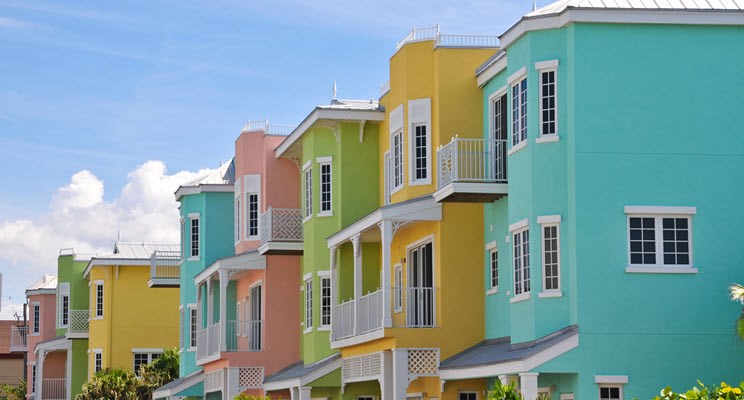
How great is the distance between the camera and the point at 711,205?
26.5 m

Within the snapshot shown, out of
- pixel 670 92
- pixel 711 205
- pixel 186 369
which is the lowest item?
pixel 186 369

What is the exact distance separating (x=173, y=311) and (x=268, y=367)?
20.0m

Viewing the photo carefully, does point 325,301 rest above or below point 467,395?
above

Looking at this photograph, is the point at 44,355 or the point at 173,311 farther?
the point at 44,355

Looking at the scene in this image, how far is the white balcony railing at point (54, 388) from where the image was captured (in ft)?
235

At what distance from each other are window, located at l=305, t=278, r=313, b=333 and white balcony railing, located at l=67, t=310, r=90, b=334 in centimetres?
2970

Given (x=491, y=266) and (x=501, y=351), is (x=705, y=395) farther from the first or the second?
(x=491, y=266)

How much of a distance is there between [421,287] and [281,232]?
472 inches

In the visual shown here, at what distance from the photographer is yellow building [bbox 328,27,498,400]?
31594mm

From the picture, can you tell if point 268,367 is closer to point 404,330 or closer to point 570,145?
point 404,330

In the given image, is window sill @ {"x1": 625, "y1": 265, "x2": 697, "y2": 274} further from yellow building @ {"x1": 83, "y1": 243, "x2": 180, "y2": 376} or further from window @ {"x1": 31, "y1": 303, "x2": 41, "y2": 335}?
window @ {"x1": 31, "y1": 303, "x2": 41, "y2": 335}

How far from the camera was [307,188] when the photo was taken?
137 ft

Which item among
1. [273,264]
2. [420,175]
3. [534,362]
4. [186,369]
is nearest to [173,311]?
[186,369]

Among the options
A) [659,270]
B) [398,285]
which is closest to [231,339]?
[398,285]
